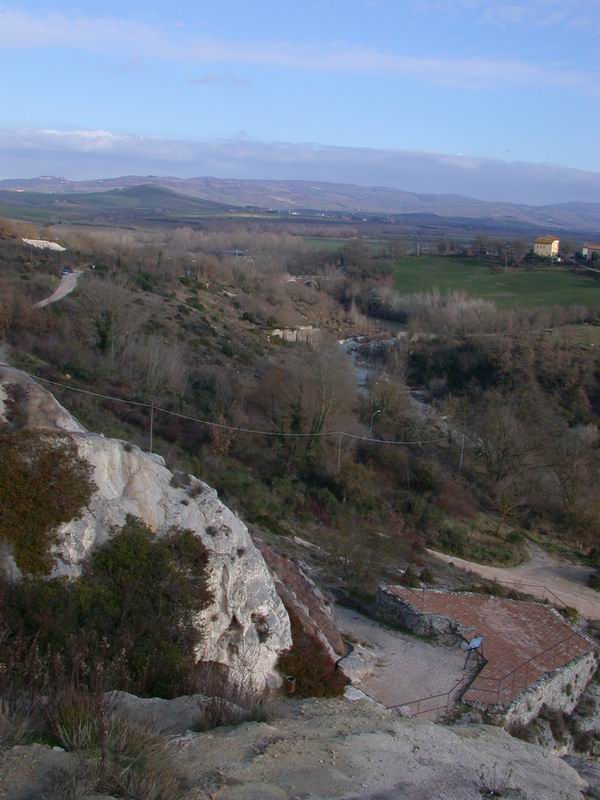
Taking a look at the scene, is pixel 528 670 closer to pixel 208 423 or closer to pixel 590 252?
pixel 208 423

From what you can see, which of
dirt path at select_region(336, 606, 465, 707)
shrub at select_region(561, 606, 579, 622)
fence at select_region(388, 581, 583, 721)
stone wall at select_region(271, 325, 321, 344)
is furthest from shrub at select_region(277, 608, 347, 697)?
stone wall at select_region(271, 325, 321, 344)

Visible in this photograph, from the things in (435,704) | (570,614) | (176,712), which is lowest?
(570,614)

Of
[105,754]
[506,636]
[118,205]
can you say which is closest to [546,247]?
[506,636]

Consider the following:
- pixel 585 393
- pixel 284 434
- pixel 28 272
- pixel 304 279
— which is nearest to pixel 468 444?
pixel 284 434

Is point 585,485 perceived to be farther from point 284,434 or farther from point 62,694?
point 62,694

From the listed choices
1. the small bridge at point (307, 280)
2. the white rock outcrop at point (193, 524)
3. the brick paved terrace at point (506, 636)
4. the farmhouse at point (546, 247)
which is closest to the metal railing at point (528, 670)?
the brick paved terrace at point (506, 636)
